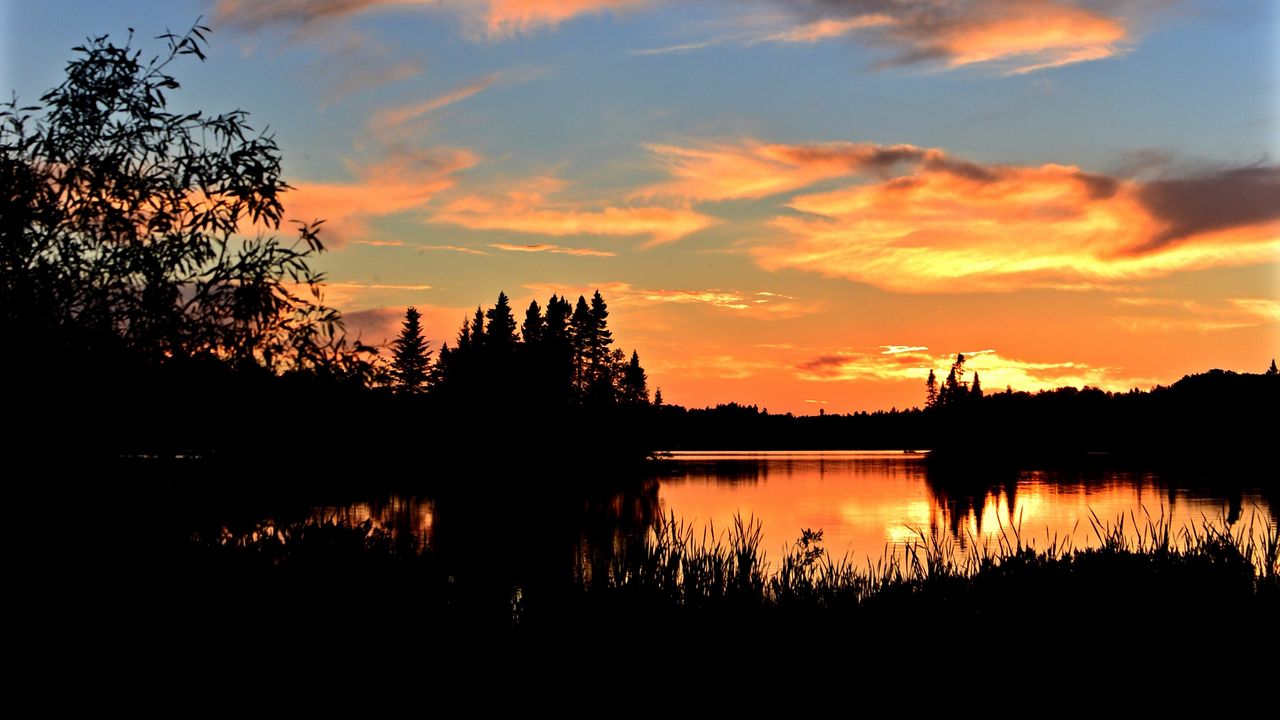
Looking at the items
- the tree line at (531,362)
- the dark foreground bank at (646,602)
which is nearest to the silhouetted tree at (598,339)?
the tree line at (531,362)

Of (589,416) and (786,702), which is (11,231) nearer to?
(786,702)

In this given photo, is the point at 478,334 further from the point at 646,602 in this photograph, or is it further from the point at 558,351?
Answer: the point at 646,602

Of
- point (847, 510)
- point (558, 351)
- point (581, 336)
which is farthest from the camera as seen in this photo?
point (581, 336)

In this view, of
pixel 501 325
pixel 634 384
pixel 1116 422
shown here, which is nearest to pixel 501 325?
pixel 501 325

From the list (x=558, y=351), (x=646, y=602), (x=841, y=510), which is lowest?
(x=841, y=510)

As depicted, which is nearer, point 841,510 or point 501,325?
point 841,510

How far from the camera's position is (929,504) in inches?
2692

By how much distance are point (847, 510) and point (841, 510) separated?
374 millimetres

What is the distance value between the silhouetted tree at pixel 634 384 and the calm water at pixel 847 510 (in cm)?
3294

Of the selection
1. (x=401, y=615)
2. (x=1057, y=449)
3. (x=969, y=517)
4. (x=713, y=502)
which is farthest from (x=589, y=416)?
(x=1057, y=449)

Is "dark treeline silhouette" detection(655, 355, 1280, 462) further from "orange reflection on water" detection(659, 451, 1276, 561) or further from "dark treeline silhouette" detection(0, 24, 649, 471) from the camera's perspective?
"dark treeline silhouette" detection(0, 24, 649, 471)

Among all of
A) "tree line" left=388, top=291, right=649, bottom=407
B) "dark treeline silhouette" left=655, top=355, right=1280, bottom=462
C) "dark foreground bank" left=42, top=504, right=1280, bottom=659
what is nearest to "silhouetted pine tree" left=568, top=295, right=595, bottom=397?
"tree line" left=388, top=291, right=649, bottom=407

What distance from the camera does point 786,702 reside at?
14.7m

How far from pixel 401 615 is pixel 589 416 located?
86347 mm
